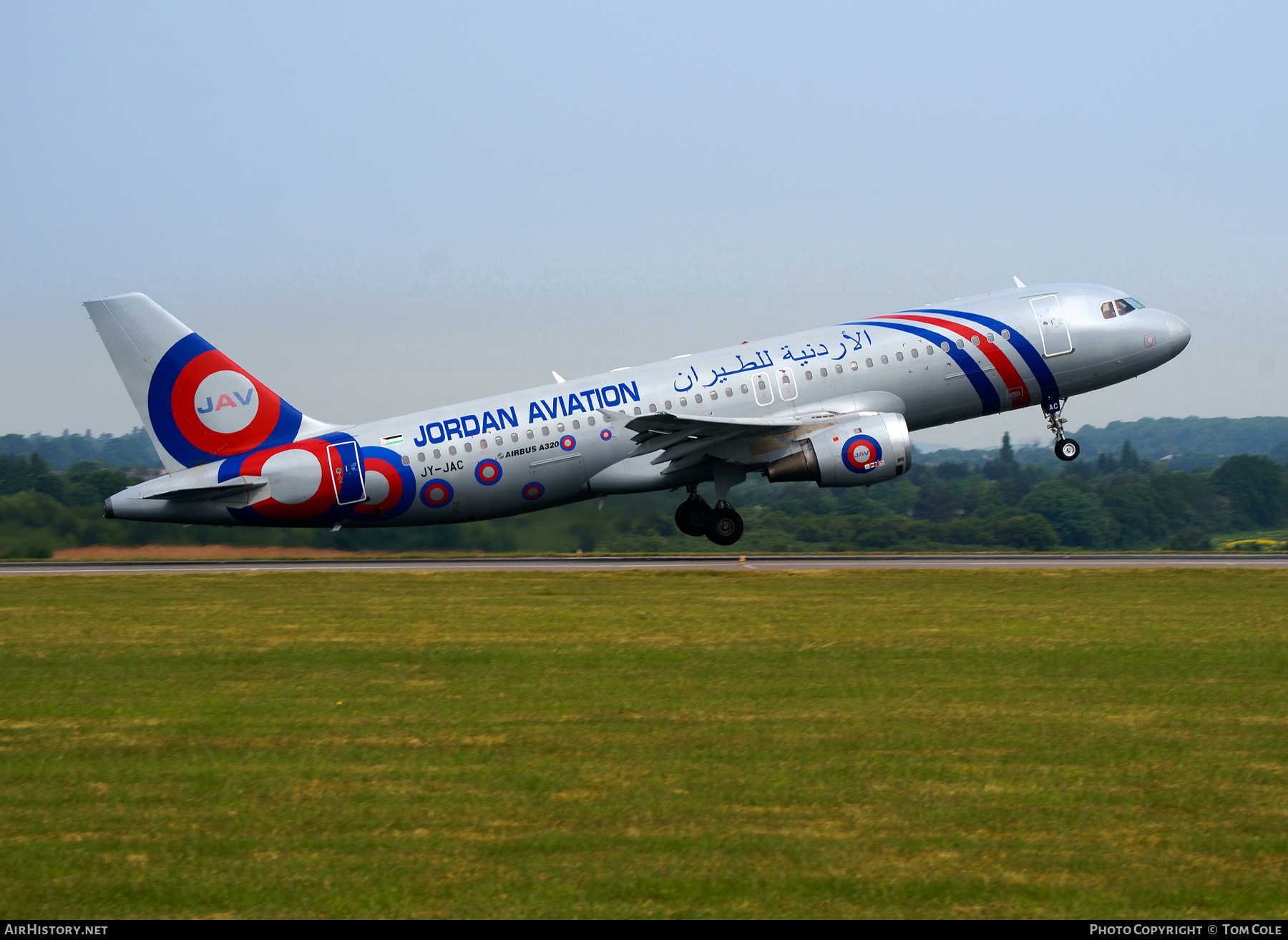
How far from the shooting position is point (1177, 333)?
3209 centimetres

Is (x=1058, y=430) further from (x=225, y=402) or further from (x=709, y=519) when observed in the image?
(x=225, y=402)

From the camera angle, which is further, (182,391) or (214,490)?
(182,391)

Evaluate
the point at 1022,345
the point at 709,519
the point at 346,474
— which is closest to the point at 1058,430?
the point at 1022,345

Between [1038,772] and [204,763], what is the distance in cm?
735

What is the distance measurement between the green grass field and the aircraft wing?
936cm

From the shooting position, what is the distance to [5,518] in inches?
1379

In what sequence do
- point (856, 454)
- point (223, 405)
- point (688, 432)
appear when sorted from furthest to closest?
point (223, 405)
point (688, 432)
point (856, 454)

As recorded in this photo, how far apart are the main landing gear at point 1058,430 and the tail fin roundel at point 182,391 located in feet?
65.4

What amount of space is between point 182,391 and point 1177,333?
2662 centimetres

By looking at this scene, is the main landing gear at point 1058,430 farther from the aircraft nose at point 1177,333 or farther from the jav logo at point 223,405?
the jav logo at point 223,405

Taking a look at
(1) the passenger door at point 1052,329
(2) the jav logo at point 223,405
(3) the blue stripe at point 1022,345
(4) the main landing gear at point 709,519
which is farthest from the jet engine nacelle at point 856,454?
(2) the jav logo at point 223,405

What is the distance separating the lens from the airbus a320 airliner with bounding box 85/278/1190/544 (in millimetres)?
30391

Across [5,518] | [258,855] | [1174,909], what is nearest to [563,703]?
[258,855]

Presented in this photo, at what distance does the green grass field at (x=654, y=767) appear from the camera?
7.61m
